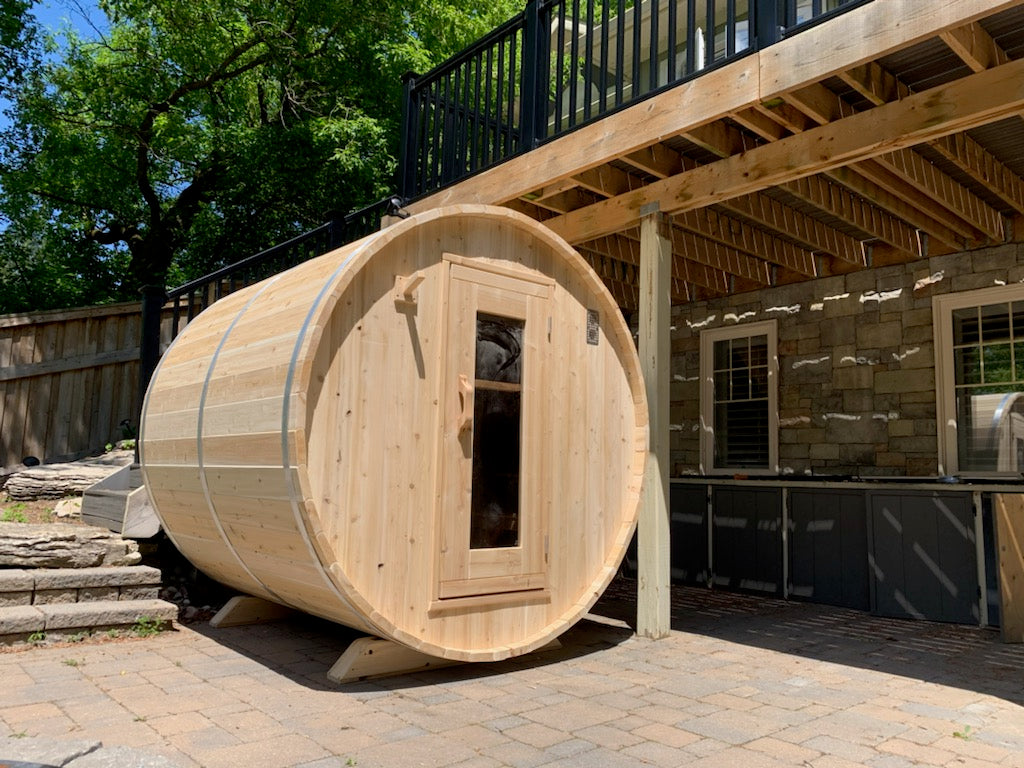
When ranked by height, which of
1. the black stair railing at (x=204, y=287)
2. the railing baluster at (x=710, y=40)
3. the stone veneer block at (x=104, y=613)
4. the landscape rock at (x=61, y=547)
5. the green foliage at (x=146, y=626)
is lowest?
the green foliage at (x=146, y=626)

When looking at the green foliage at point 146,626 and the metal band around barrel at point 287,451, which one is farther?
the green foliage at point 146,626

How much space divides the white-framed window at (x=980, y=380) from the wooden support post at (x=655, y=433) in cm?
281

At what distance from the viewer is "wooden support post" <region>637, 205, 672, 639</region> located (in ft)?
15.8

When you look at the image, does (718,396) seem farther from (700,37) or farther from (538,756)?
(538,756)

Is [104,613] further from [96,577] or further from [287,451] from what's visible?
[287,451]

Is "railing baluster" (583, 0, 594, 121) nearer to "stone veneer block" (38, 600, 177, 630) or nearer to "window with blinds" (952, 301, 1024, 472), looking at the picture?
"window with blinds" (952, 301, 1024, 472)

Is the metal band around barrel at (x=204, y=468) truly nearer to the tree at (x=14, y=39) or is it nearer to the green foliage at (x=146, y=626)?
the green foliage at (x=146, y=626)

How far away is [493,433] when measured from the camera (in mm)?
4195

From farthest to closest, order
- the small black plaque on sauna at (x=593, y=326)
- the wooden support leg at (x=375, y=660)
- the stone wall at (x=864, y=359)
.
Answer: the stone wall at (x=864, y=359) → the small black plaque on sauna at (x=593, y=326) → the wooden support leg at (x=375, y=660)

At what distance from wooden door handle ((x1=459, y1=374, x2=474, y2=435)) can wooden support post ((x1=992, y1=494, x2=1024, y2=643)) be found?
11.9ft

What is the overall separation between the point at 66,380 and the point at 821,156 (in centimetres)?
666

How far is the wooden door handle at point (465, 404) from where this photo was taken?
3996 millimetres

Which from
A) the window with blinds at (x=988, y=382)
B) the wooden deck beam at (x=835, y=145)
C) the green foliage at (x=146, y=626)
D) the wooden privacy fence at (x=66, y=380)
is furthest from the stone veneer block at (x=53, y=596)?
the window with blinds at (x=988, y=382)

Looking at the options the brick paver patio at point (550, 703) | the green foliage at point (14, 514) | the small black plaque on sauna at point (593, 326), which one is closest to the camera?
the brick paver patio at point (550, 703)
